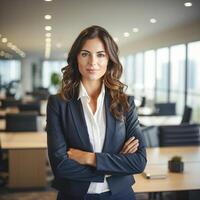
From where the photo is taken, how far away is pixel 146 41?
5613 mm

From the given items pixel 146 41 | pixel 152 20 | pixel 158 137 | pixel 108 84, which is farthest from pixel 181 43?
pixel 108 84

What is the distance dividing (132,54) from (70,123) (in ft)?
13.1

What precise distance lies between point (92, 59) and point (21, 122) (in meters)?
3.43

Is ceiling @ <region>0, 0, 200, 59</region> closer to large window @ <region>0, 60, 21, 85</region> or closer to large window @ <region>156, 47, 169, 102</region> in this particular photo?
large window @ <region>156, 47, 169, 102</region>

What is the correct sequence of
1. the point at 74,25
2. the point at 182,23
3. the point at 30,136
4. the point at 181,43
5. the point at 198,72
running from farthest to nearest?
the point at 198,72 → the point at 181,43 → the point at 182,23 → the point at 30,136 → the point at 74,25

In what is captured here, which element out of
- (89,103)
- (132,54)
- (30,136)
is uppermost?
(132,54)

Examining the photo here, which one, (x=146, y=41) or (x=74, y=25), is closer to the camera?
(x=74, y=25)

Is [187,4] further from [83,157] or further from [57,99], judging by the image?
[83,157]

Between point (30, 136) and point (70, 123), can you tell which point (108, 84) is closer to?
point (70, 123)

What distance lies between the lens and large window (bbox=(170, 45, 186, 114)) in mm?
6976

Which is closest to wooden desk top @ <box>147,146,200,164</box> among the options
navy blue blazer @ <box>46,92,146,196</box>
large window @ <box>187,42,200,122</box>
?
navy blue blazer @ <box>46,92,146,196</box>

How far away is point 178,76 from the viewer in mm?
7836

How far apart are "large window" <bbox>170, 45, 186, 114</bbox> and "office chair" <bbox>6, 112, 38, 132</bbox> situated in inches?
117

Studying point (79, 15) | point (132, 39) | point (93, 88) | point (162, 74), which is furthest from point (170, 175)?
point (162, 74)
